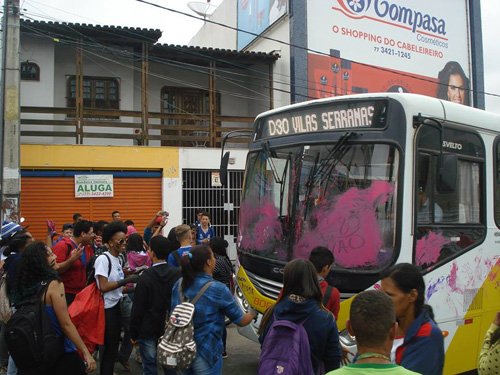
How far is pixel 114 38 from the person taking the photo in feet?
48.8

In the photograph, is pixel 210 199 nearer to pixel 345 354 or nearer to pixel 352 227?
pixel 352 227

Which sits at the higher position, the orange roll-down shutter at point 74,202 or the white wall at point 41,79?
the white wall at point 41,79

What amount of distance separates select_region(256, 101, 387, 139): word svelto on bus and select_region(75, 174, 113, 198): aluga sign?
9092 mm

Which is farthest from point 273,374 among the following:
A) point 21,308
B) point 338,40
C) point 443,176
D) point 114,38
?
point 338,40

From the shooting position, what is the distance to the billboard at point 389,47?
58.2 feet

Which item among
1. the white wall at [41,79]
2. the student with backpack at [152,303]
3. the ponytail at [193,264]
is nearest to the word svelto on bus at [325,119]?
the student with backpack at [152,303]

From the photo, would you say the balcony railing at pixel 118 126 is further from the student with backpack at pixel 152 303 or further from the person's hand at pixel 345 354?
the person's hand at pixel 345 354

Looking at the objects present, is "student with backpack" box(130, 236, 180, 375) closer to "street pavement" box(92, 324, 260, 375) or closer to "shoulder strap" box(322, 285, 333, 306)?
"shoulder strap" box(322, 285, 333, 306)

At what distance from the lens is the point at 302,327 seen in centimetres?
301

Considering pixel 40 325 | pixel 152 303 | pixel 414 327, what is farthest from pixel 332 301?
pixel 40 325

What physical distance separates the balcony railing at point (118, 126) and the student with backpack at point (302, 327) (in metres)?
12.4

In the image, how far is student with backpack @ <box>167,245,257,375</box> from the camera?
379 cm

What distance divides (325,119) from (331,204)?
99 centimetres

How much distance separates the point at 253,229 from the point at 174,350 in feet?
8.27
